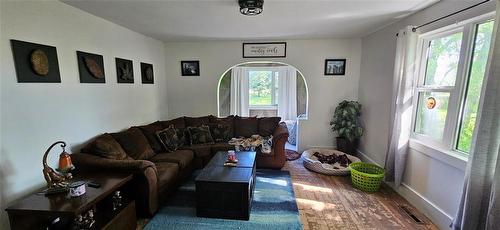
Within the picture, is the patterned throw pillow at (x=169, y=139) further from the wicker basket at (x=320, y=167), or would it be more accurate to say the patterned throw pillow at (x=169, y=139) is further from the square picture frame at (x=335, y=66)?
the square picture frame at (x=335, y=66)

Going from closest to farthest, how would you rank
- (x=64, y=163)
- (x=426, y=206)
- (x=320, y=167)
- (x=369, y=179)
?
(x=64, y=163) < (x=426, y=206) < (x=369, y=179) < (x=320, y=167)

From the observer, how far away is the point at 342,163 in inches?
147

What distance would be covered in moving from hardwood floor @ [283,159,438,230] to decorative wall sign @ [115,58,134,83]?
2950 mm

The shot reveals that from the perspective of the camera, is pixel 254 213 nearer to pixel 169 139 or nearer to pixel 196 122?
pixel 169 139

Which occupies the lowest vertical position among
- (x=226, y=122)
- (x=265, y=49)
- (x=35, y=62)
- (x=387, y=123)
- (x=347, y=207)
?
(x=347, y=207)

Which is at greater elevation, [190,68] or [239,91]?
[190,68]

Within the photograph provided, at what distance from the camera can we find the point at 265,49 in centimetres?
439

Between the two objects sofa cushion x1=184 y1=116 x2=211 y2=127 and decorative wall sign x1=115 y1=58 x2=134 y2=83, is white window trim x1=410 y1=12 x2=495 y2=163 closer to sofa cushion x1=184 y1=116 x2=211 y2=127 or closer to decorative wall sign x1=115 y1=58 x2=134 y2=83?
sofa cushion x1=184 y1=116 x2=211 y2=127

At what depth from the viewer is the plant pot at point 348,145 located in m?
4.24

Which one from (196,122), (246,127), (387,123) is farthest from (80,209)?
(387,123)

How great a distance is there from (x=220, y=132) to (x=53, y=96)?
2.36 metres

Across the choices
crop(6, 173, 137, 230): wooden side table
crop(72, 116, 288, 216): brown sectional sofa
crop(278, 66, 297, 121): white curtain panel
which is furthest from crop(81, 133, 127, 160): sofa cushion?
crop(278, 66, 297, 121): white curtain panel

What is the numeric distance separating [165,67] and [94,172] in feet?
9.60

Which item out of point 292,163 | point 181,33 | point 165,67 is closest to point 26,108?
point 181,33
